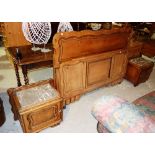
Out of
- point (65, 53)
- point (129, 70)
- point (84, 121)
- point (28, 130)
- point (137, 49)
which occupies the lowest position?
point (84, 121)

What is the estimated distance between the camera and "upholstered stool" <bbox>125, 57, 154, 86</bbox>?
3.63m

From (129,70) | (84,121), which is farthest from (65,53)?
(129,70)

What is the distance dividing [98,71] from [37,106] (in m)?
1.46

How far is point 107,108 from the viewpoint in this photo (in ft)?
5.35

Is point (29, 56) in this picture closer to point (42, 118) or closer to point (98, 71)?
Result: point (42, 118)

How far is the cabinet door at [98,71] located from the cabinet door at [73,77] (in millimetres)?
146

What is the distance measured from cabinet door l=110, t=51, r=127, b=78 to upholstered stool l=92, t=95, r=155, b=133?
5.87 ft

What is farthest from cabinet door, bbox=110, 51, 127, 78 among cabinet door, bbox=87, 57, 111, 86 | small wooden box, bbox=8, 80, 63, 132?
small wooden box, bbox=8, 80, 63, 132

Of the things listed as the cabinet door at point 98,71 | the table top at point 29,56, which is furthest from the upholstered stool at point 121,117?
the table top at point 29,56

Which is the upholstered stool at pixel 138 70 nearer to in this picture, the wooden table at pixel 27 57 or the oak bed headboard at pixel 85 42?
the oak bed headboard at pixel 85 42

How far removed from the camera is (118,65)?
3.54 meters

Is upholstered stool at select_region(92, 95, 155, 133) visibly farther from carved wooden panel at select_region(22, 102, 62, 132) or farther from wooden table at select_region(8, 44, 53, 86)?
wooden table at select_region(8, 44, 53, 86)
